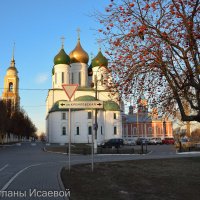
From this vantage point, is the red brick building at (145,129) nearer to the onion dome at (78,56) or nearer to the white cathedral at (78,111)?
the white cathedral at (78,111)

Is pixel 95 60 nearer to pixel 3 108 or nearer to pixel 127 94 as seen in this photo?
pixel 3 108

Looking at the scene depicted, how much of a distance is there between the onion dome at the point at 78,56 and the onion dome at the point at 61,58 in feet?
7.55

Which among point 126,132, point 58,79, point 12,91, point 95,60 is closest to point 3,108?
point 58,79

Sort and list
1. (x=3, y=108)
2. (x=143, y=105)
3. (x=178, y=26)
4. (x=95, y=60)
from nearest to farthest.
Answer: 1. (x=178, y=26)
2. (x=143, y=105)
3. (x=3, y=108)
4. (x=95, y=60)

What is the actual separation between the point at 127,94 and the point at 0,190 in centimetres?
532

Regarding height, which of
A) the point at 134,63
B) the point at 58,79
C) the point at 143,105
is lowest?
the point at 143,105

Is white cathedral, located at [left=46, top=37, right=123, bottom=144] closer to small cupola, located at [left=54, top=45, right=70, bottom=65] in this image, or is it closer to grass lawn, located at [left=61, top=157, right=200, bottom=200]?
small cupola, located at [left=54, top=45, right=70, bottom=65]

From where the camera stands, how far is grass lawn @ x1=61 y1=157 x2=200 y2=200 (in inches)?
416

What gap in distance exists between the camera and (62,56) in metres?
76.1

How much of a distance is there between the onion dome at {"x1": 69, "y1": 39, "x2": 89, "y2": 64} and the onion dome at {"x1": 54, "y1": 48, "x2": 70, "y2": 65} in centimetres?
230

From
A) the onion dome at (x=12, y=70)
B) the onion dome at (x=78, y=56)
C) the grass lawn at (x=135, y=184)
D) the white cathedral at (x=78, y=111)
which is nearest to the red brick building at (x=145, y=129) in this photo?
the white cathedral at (x=78, y=111)

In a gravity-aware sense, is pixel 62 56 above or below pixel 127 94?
above

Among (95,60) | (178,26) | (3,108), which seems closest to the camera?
(178,26)

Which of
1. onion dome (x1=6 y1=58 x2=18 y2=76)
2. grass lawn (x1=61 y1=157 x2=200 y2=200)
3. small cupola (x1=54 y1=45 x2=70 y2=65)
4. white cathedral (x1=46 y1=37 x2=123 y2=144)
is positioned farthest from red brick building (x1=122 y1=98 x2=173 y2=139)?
grass lawn (x1=61 y1=157 x2=200 y2=200)
